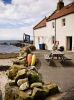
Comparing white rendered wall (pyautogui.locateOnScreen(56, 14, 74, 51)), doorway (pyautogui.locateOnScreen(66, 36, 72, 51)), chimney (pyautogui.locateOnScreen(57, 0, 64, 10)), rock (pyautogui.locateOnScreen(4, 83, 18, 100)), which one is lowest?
rock (pyautogui.locateOnScreen(4, 83, 18, 100))

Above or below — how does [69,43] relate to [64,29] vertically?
below

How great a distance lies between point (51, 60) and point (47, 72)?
11.6 ft

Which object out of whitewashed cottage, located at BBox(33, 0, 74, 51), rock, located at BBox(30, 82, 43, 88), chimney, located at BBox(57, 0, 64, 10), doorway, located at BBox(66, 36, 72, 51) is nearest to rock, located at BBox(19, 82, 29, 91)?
rock, located at BBox(30, 82, 43, 88)

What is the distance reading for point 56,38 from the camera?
3353 centimetres

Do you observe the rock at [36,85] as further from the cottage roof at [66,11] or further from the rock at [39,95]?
the cottage roof at [66,11]

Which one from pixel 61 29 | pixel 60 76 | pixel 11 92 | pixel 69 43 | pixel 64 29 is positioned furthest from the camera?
pixel 61 29

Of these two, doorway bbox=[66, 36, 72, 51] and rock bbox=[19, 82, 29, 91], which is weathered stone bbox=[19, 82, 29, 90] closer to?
rock bbox=[19, 82, 29, 91]

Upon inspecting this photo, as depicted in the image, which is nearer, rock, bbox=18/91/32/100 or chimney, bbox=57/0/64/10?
rock, bbox=18/91/32/100

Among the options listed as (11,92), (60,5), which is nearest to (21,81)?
(11,92)

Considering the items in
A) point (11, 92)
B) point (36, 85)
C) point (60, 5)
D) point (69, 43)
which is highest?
point (60, 5)

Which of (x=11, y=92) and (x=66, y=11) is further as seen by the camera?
(x=66, y=11)

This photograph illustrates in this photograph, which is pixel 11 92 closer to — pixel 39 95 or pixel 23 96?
pixel 23 96

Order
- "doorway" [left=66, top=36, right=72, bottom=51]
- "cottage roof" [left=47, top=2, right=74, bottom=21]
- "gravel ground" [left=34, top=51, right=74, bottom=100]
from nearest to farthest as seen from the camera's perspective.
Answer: "gravel ground" [left=34, top=51, right=74, bottom=100] → "cottage roof" [left=47, top=2, right=74, bottom=21] → "doorway" [left=66, top=36, right=72, bottom=51]

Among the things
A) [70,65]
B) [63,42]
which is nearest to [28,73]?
[70,65]
